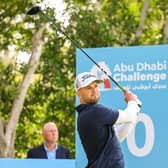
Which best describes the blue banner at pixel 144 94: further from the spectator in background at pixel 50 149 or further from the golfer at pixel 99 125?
the golfer at pixel 99 125

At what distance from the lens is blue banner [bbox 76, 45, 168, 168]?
8297 millimetres

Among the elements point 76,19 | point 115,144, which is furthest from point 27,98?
point 115,144

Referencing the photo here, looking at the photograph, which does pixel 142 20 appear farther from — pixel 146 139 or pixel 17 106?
pixel 146 139

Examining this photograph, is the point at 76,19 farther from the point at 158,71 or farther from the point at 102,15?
the point at 158,71

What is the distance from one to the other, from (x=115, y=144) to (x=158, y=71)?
188cm

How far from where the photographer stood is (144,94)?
27.4 feet

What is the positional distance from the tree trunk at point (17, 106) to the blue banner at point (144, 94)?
4.43 metres

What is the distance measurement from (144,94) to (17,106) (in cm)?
491

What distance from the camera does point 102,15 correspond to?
1354 cm

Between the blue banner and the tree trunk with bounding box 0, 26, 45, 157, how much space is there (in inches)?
174

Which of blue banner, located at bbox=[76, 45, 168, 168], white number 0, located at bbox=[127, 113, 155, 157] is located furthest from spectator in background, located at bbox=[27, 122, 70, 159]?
white number 0, located at bbox=[127, 113, 155, 157]

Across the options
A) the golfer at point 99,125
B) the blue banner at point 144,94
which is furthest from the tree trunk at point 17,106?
the golfer at point 99,125

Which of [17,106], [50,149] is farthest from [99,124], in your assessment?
[17,106]

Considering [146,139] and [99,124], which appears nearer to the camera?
[99,124]
